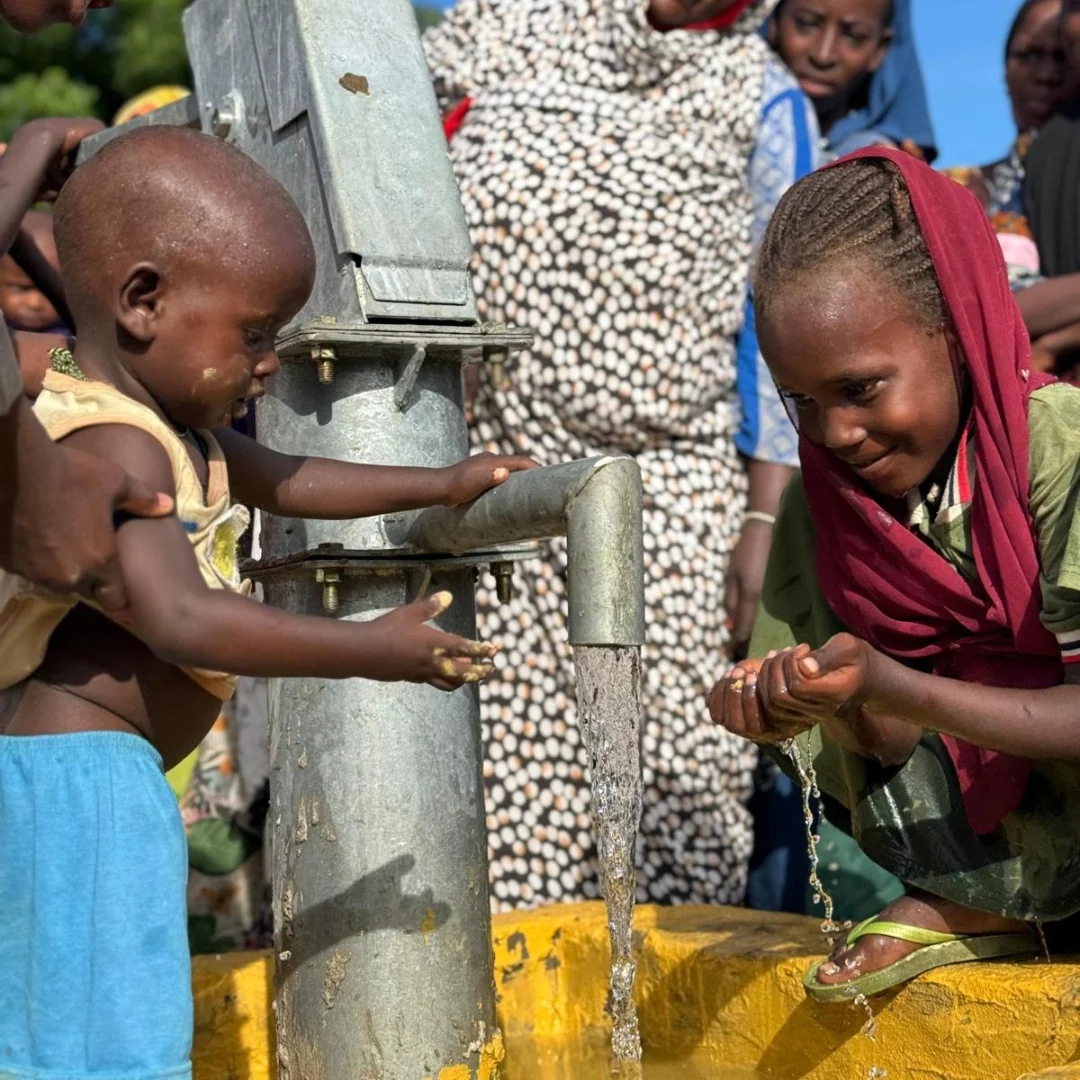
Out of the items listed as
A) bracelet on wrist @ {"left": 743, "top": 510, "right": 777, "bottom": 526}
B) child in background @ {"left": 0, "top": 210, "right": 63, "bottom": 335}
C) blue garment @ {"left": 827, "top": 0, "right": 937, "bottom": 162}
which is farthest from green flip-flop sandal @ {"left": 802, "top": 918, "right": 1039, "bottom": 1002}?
blue garment @ {"left": 827, "top": 0, "right": 937, "bottom": 162}

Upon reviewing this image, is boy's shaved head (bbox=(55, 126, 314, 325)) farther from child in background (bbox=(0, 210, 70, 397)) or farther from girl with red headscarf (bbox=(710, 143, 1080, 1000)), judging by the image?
child in background (bbox=(0, 210, 70, 397))

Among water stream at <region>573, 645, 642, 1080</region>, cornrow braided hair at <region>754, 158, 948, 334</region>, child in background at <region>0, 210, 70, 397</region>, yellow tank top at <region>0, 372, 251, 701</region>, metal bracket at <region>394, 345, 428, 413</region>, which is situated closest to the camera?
yellow tank top at <region>0, 372, 251, 701</region>

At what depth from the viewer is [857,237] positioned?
2.43 meters

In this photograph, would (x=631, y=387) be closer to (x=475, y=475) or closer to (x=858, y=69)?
(x=858, y=69)

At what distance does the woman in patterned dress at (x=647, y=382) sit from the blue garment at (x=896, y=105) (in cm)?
61

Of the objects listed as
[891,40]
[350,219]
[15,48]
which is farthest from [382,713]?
[15,48]

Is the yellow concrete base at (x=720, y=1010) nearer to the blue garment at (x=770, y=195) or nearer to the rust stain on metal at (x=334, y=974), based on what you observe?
the rust stain on metal at (x=334, y=974)

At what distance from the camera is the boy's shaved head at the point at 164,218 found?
1943 mm

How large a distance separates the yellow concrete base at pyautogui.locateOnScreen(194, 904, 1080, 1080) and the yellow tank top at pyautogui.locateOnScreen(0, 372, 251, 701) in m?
0.89

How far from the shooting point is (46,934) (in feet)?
6.29

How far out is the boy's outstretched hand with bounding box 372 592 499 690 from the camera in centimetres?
178

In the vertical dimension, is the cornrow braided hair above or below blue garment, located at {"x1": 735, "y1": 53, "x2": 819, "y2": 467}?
below

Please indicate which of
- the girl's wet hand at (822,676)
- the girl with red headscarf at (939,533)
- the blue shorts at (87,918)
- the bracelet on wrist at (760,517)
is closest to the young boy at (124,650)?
the blue shorts at (87,918)

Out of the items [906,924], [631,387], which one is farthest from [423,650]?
[631,387]
